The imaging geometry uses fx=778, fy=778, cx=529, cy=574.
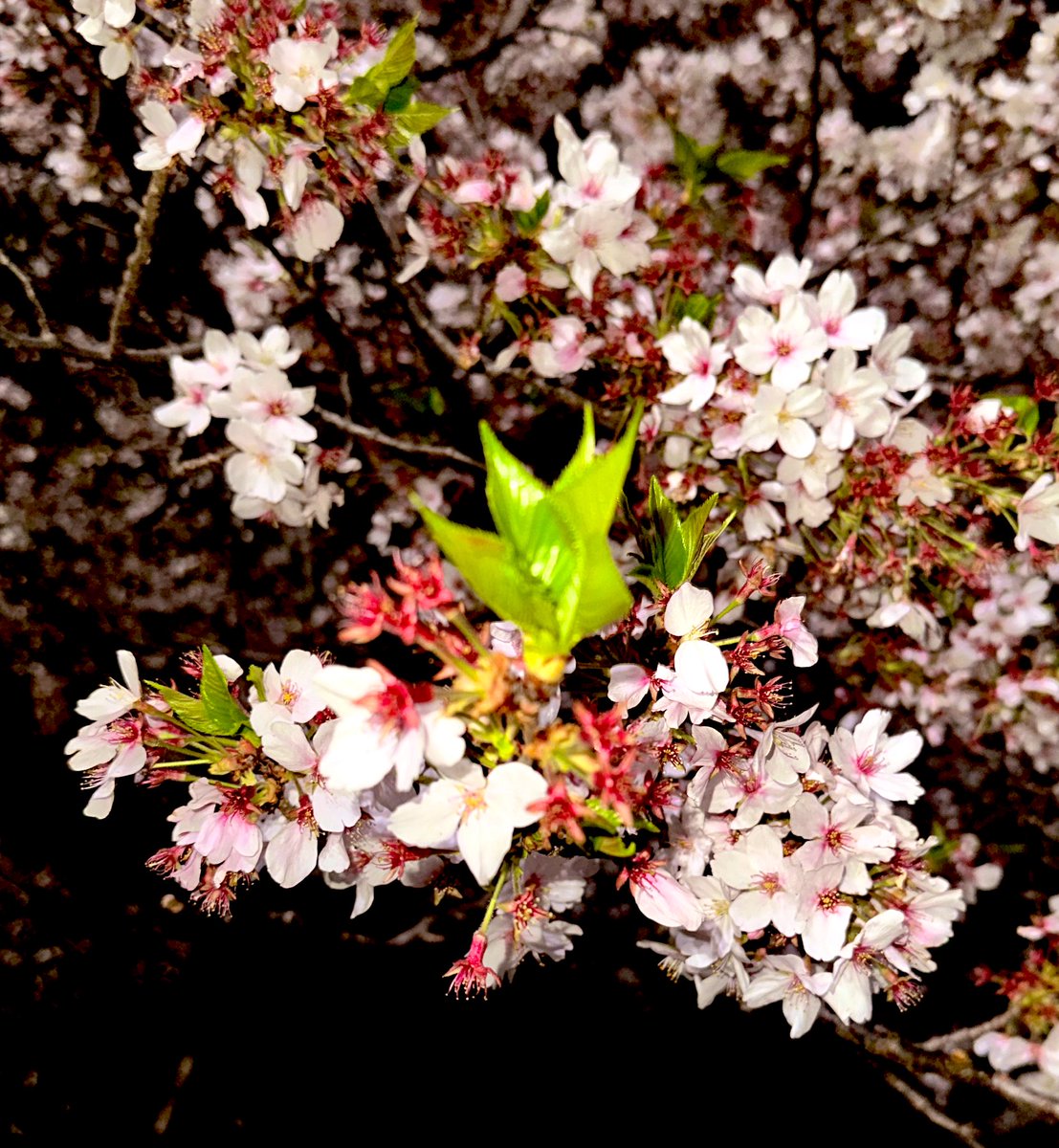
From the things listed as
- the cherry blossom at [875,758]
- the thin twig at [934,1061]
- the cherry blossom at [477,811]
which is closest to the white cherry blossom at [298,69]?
the cherry blossom at [477,811]

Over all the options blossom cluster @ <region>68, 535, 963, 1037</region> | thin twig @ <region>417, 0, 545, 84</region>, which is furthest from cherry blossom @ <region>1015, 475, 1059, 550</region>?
thin twig @ <region>417, 0, 545, 84</region>

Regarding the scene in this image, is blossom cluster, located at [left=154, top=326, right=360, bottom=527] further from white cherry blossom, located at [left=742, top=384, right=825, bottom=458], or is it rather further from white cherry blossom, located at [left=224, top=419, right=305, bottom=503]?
white cherry blossom, located at [left=742, top=384, right=825, bottom=458]

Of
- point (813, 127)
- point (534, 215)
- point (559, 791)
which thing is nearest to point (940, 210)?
point (813, 127)

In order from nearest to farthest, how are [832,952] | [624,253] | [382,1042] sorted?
1. [832,952]
2. [624,253]
3. [382,1042]

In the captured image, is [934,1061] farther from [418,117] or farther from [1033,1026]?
[418,117]

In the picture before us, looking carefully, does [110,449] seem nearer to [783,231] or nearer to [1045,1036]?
[783,231]

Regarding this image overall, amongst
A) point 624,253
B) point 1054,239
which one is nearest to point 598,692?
point 624,253
